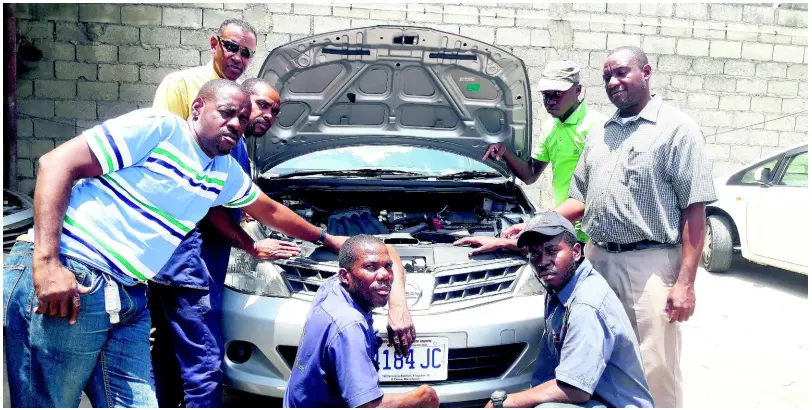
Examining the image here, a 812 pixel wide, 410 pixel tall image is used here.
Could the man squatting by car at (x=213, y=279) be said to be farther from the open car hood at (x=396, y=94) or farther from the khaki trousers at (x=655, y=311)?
the open car hood at (x=396, y=94)

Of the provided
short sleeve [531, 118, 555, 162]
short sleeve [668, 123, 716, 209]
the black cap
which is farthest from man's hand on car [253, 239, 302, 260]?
short sleeve [668, 123, 716, 209]

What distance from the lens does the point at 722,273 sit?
20.8 ft

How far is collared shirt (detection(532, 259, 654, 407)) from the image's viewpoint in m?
2.05

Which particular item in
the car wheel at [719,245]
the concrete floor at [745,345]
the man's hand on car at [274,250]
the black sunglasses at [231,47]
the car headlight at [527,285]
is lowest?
the concrete floor at [745,345]

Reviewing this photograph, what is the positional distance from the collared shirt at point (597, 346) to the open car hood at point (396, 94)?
1.75m

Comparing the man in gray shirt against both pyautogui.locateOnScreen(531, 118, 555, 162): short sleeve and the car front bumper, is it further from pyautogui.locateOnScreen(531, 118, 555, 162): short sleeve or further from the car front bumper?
pyautogui.locateOnScreen(531, 118, 555, 162): short sleeve

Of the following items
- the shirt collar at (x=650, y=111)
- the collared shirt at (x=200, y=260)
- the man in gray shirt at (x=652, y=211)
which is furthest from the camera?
the shirt collar at (x=650, y=111)

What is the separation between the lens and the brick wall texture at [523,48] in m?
6.78

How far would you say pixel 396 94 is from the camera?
13.0ft

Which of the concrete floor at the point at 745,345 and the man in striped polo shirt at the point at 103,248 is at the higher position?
the man in striped polo shirt at the point at 103,248

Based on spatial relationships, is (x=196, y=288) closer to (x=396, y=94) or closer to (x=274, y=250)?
(x=274, y=250)

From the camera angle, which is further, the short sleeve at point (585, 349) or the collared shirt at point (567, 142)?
the collared shirt at point (567, 142)

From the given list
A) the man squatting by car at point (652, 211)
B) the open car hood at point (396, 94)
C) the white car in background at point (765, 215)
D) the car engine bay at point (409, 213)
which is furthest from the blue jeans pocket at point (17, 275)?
the white car in background at point (765, 215)

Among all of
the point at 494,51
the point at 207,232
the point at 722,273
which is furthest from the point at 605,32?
the point at 207,232
